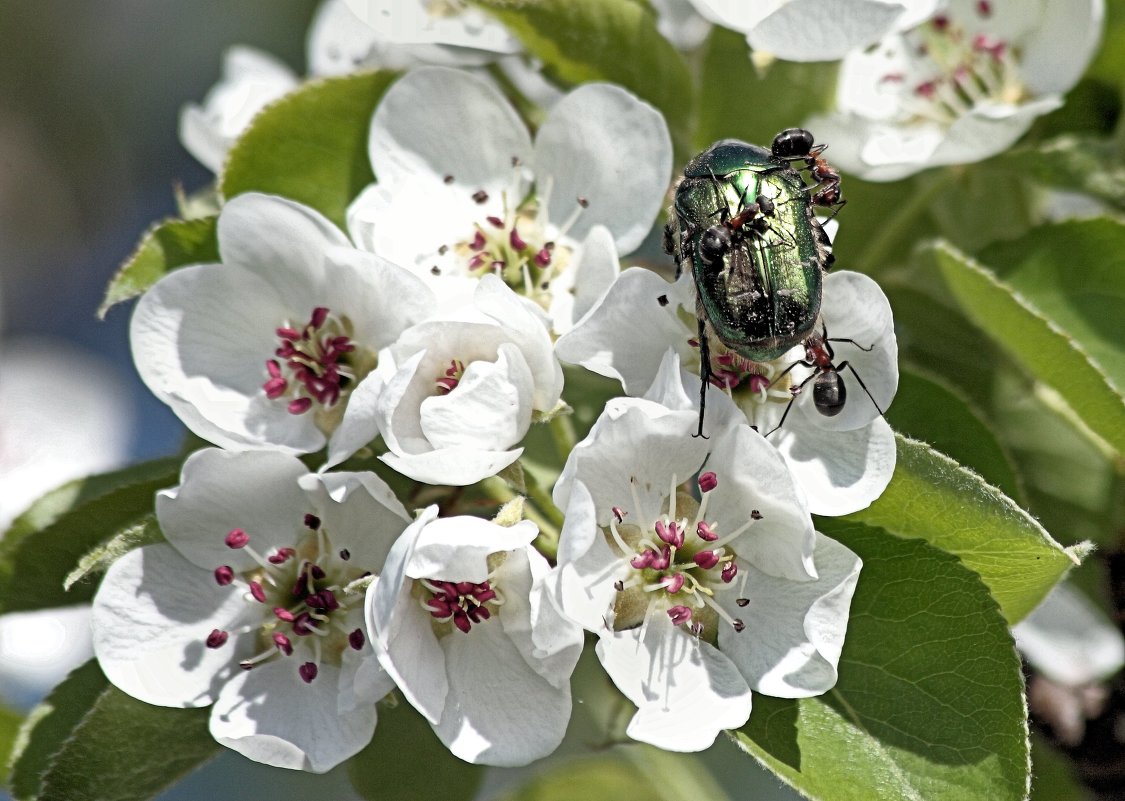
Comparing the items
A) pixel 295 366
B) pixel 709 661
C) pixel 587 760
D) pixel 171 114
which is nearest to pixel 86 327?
pixel 171 114

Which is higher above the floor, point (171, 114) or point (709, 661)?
point (709, 661)

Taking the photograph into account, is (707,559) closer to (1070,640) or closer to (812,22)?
(812,22)

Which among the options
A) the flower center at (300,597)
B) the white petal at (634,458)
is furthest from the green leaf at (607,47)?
the flower center at (300,597)

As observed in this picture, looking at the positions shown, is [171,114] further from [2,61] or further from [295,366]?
[295,366]

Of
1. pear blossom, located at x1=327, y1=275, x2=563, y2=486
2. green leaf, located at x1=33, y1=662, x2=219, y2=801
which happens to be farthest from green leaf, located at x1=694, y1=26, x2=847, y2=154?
green leaf, located at x1=33, y1=662, x2=219, y2=801

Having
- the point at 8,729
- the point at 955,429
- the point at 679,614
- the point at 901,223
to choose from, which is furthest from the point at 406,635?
the point at 8,729
